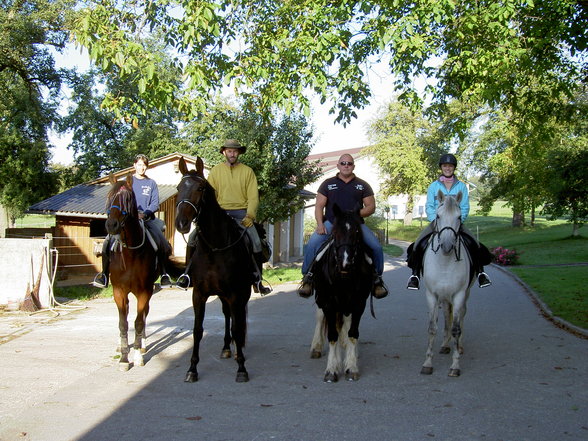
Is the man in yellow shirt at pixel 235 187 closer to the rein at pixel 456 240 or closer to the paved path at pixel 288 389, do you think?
the paved path at pixel 288 389

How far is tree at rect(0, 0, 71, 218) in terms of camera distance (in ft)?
76.7

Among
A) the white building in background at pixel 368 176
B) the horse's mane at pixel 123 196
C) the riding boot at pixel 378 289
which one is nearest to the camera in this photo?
the riding boot at pixel 378 289

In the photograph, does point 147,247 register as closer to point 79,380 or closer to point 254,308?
point 79,380

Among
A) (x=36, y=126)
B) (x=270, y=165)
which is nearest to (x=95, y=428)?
(x=270, y=165)

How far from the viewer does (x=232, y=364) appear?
8.19m

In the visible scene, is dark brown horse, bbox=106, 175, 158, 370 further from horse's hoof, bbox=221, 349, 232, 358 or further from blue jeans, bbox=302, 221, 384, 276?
blue jeans, bbox=302, 221, 384, 276

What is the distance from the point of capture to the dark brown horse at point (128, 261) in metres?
7.72

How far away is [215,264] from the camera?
7.44 m

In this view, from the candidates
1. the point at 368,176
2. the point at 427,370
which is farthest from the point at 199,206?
the point at 368,176

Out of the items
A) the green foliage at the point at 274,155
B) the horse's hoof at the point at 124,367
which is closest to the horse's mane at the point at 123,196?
the horse's hoof at the point at 124,367

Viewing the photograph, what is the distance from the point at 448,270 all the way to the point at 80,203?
20922 millimetres

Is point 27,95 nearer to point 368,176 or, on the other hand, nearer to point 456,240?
point 456,240

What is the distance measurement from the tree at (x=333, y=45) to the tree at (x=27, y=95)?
1284 cm

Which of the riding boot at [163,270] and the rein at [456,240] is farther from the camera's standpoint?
the riding boot at [163,270]
